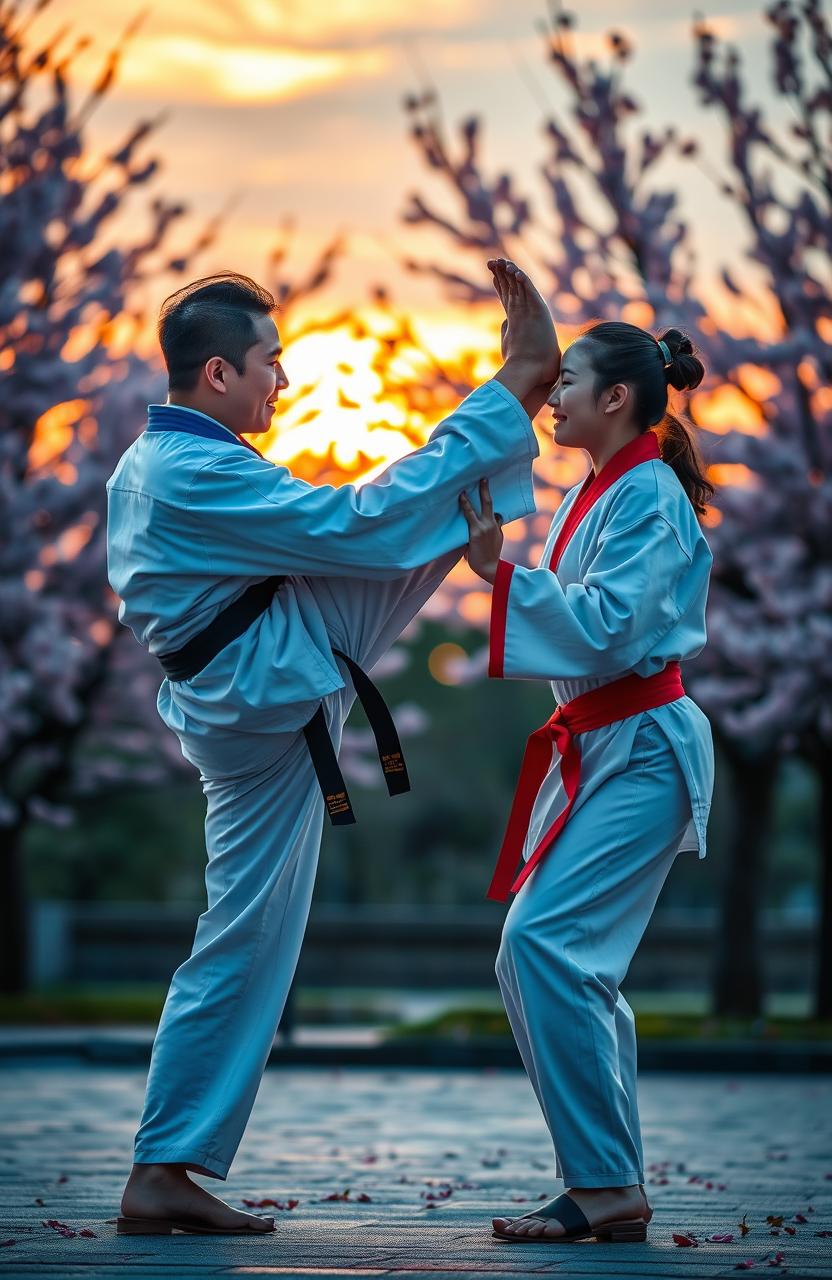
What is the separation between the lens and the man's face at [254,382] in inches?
170

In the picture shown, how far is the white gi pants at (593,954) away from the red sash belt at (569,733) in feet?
0.13

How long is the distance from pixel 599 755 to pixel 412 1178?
173cm

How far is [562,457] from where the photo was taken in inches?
582

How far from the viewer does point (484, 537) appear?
4152mm

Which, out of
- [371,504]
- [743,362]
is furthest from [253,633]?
[743,362]

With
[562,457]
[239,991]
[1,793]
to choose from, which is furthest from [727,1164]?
[1,793]

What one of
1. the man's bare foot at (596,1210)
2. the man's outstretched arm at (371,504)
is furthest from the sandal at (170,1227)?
the man's outstretched arm at (371,504)

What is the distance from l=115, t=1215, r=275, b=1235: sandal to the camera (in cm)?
394

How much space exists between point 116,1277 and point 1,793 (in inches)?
534

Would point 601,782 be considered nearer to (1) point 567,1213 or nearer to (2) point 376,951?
(1) point 567,1213

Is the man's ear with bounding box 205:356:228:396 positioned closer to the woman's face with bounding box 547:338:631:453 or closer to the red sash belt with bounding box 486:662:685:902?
the woman's face with bounding box 547:338:631:453

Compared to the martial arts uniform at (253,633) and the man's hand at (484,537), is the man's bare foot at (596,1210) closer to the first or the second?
the martial arts uniform at (253,633)

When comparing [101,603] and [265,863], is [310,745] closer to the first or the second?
[265,863]

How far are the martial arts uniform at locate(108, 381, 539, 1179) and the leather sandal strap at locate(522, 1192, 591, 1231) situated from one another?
2.18 ft
